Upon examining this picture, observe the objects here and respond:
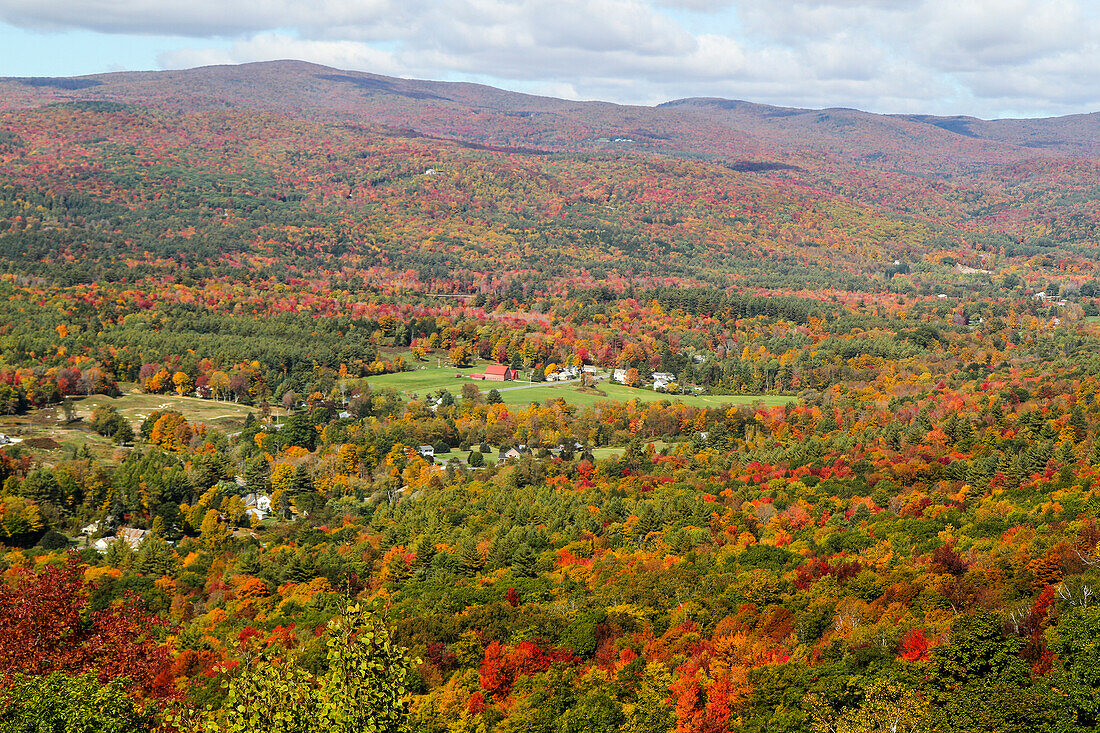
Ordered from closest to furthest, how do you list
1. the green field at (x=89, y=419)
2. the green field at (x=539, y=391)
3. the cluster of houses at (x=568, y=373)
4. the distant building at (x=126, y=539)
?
the distant building at (x=126, y=539) → the green field at (x=89, y=419) → the green field at (x=539, y=391) → the cluster of houses at (x=568, y=373)

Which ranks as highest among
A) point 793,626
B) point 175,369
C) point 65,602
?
point 65,602

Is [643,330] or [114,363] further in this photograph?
[643,330]

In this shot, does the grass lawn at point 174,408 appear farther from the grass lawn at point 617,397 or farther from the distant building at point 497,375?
the distant building at point 497,375

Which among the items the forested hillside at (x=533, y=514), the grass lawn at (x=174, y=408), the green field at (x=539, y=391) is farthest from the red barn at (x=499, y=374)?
the grass lawn at (x=174, y=408)

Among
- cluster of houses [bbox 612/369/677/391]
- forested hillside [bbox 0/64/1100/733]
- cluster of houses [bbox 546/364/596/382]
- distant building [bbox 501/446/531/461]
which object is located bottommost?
cluster of houses [bbox 546/364/596/382]

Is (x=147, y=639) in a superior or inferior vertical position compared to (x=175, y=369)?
superior

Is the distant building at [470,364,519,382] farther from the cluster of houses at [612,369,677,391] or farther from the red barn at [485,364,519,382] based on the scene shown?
the cluster of houses at [612,369,677,391]

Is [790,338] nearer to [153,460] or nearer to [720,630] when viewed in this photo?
[153,460]

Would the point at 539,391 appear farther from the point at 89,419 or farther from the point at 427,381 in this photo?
the point at 89,419

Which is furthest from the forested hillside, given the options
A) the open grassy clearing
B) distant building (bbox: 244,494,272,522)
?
the open grassy clearing

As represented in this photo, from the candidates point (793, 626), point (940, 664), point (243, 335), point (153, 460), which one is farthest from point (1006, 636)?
point (243, 335)

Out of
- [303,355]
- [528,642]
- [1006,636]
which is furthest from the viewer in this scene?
[303,355]
